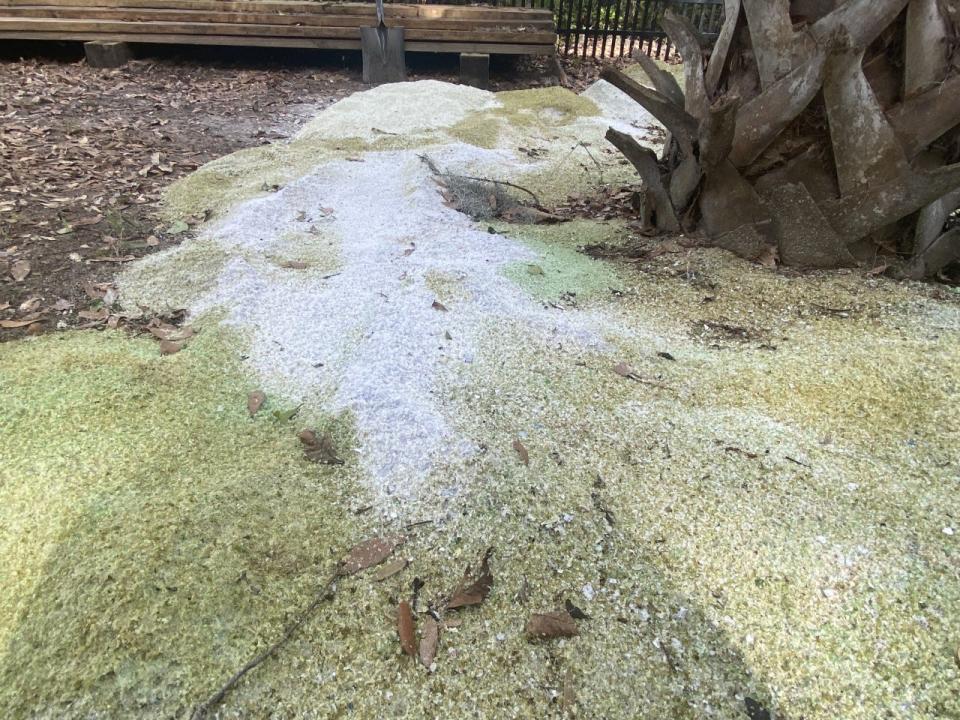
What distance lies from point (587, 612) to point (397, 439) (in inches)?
29.9

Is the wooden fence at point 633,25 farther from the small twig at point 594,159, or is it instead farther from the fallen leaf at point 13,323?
the fallen leaf at point 13,323

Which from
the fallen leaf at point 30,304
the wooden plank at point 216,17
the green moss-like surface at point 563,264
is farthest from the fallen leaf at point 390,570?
the wooden plank at point 216,17

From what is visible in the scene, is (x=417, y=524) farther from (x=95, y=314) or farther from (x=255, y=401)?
(x=95, y=314)

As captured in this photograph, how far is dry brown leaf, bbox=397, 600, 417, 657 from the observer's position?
137cm

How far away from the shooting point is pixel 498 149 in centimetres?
497

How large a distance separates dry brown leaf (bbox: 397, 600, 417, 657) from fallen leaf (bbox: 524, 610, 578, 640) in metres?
0.26

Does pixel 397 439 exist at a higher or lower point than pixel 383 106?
lower

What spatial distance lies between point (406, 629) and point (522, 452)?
629mm

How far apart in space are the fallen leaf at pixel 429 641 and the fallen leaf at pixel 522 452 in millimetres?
550

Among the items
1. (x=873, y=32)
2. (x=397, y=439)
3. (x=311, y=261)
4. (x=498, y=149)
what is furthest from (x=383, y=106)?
(x=397, y=439)

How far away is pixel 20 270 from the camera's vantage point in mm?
3051

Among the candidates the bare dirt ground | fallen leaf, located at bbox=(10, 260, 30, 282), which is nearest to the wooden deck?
the bare dirt ground

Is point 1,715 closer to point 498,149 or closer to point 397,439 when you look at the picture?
point 397,439

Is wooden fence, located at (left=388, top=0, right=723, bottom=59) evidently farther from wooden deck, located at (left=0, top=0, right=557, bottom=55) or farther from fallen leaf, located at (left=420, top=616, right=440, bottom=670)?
fallen leaf, located at (left=420, top=616, right=440, bottom=670)
